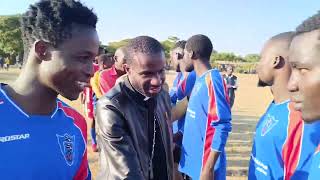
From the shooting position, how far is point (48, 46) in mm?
2102

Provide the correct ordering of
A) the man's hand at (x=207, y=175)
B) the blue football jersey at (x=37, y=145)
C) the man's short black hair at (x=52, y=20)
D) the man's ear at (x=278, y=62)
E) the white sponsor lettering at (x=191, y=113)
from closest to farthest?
the blue football jersey at (x=37, y=145)
the man's short black hair at (x=52, y=20)
the man's ear at (x=278, y=62)
the man's hand at (x=207, y=175)
the white sponsor lettering at (x=191, y=113)

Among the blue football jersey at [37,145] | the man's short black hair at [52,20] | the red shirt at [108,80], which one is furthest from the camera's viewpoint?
the red shirt at [108,80]

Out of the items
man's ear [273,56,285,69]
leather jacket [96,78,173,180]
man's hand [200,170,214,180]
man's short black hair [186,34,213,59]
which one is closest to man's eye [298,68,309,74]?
man's ear [273,56,285,69]

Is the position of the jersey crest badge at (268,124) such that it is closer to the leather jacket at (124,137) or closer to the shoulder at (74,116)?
the leather jacket at (124,137)

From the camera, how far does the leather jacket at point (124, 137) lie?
8.11 feet

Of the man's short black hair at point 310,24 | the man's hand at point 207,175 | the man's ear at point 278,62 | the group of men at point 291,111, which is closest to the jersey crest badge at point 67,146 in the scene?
the group of men at point 291,111

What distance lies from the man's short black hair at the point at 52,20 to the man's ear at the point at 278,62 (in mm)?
1335

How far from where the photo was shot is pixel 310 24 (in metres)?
2.05

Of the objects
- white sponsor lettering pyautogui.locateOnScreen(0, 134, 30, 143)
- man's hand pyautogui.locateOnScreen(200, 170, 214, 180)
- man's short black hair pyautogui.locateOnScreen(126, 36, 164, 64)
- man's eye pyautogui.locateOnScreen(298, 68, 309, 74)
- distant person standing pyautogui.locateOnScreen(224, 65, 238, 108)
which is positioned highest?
man's short black hair pyautogui.locateOnScreen(126, 36, 164, 64)

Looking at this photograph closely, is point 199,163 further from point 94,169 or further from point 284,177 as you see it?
point 94,169

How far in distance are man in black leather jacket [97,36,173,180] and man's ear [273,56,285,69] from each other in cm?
80

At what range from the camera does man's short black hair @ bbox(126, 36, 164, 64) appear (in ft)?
9.45

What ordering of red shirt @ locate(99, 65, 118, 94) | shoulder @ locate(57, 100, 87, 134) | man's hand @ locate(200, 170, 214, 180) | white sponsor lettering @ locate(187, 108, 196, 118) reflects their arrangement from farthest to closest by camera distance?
red shirt @ locate(99, 65, 118, 94), white sponsor lettering @ locate(187, 108, 196, 118), man's hand @ locate(200, 170, 214, 180), shoulder @ locate(57, 100, 87, 134)

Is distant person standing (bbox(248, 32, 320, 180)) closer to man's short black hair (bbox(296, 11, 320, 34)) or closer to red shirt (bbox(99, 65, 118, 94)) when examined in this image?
man's short black hair (bbox(296, 11, 320, 34))
